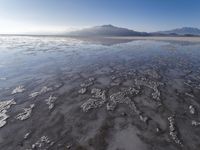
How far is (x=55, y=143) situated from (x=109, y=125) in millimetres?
1970

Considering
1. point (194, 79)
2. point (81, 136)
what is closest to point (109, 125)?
point (81, 136)

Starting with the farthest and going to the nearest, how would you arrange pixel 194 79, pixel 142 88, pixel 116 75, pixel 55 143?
pixel 116 75, pixel 194 79, pixel 142 88, pixel 55 143

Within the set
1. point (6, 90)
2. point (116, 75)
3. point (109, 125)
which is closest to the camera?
point (109, 125)

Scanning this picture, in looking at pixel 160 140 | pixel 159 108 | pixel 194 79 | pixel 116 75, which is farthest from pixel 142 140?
pixel 194 79

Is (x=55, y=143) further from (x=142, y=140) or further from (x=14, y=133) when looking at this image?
(x=142, y=140)

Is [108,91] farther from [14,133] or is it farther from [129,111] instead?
[14,133]

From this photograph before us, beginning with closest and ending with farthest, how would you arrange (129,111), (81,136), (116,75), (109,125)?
(81,136)
(109,125)
(129,111)
(116,75)

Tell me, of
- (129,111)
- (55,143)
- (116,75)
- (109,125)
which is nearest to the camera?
(55,143)

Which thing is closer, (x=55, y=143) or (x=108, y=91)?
(x=55, y=143)

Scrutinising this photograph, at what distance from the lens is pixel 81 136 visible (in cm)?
504

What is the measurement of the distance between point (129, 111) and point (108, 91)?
2.33 m

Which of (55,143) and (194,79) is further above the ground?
(55,143)

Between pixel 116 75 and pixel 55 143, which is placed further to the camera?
pixel 116 75

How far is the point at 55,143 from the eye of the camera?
4.69 metres
